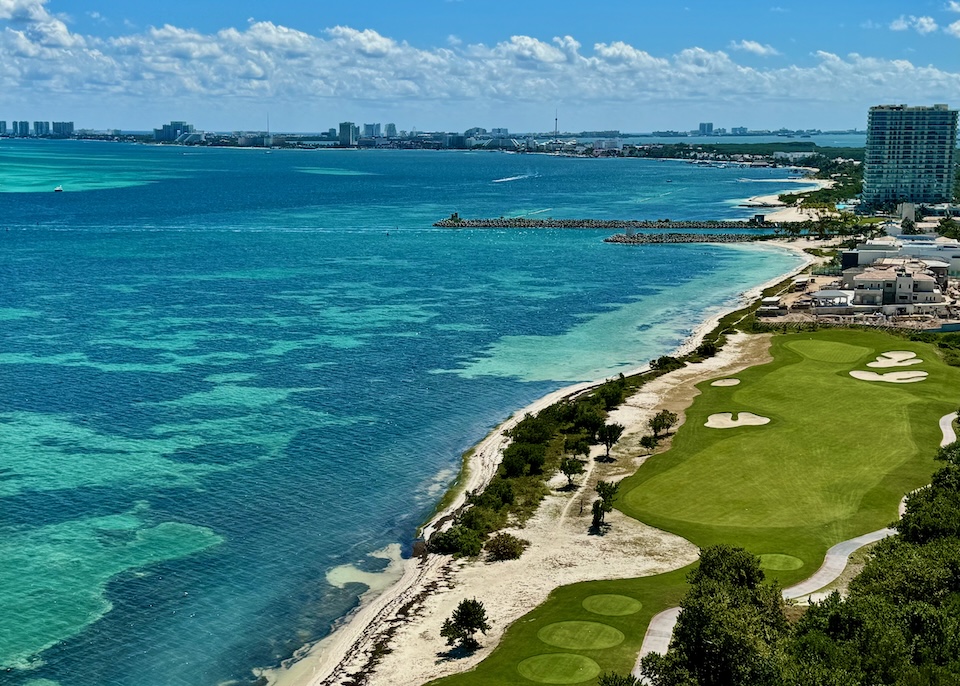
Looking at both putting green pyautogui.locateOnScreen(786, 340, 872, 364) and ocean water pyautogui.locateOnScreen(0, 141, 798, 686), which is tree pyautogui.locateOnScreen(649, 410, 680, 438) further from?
putting green pyautogui.locateOnScreen(786, 340, 872, 364)

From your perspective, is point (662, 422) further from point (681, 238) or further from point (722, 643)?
point (681, 238)

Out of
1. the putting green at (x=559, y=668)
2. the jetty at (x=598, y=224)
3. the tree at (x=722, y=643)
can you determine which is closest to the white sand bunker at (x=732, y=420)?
the tree at (x=722, y=643)

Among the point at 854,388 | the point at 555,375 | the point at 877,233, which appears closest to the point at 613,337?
the point at 555,375

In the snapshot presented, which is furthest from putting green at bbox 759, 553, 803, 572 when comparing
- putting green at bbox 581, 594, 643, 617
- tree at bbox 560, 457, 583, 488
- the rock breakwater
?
the rock breakwater

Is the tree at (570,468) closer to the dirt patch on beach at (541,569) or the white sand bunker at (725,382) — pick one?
the dirt patch on beach at (541,569)

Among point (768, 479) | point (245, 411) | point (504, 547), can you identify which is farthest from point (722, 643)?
point (245, 411)

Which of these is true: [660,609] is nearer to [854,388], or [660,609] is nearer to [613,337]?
[854,388]
